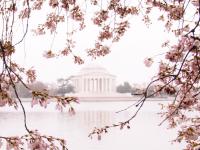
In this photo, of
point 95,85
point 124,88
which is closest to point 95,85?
point 95,85

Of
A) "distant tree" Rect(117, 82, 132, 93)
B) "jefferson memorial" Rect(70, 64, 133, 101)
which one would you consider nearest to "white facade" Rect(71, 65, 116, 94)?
"jefferson memorial" Rect(70, 64, 133, 101)

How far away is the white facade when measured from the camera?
8231 centimetres

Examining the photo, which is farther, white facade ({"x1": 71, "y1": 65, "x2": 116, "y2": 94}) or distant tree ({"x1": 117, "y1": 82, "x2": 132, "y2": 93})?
distant tree ({"x1": 117, "y1": 82, "x2": 132, "y2": 93})

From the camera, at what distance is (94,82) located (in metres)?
82.3

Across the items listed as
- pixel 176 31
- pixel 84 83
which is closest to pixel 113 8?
pixel 176 31

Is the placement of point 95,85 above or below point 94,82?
below

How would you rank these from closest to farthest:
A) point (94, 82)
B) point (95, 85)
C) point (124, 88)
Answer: point (94, 82) < point (95, 85) < point (124, 88)

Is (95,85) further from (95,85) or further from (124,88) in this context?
(124,88)

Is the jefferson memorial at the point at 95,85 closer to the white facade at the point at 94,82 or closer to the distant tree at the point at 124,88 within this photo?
the white facade at the point at 94,82

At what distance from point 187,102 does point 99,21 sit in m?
1.26

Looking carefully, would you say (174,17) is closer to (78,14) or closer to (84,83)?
(78,14)

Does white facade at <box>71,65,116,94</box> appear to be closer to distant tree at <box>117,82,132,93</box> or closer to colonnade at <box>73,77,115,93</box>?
colonnade at <box>73,77,115,93</box>

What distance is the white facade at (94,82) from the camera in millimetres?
82312

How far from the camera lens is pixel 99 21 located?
539 centimetres
